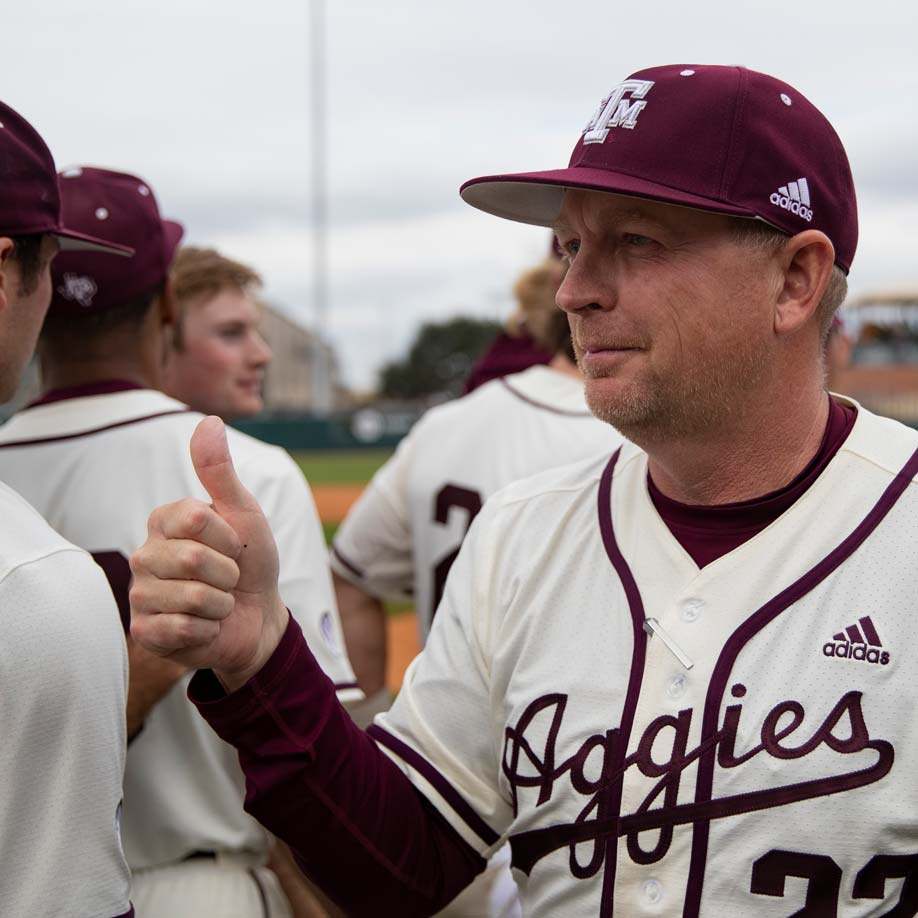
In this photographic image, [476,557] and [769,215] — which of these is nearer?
[769,215]

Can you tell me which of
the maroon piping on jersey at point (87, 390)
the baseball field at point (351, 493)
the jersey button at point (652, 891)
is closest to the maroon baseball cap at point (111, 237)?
the maroon piping on jersey at point (87, 390)

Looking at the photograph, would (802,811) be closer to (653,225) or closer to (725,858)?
(725,858)

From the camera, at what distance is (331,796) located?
155 cm

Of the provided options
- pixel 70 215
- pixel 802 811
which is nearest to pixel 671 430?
pixel 802 811

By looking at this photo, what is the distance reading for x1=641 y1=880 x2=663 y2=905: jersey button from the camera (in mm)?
1444

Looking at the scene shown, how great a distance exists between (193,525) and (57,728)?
0.29 metres

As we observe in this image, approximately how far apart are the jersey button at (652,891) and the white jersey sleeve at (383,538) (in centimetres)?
194

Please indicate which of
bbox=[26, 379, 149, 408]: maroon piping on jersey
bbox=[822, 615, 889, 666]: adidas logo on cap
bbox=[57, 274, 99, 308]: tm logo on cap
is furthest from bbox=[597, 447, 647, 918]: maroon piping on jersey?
bbox=[57, 274, 99, 308]: tm logo on cap

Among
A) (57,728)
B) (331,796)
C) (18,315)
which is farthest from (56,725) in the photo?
(18,315)

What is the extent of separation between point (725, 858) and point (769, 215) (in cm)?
87

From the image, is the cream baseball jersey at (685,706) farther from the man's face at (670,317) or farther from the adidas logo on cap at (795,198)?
the adidas logo on cap at (795,198)

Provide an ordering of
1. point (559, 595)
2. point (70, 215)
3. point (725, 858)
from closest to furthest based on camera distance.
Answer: point (725, 858) < point (559, 595) < point (70, 215)

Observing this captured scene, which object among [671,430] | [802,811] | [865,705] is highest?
[671,430]

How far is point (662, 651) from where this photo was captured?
155 centimetres
